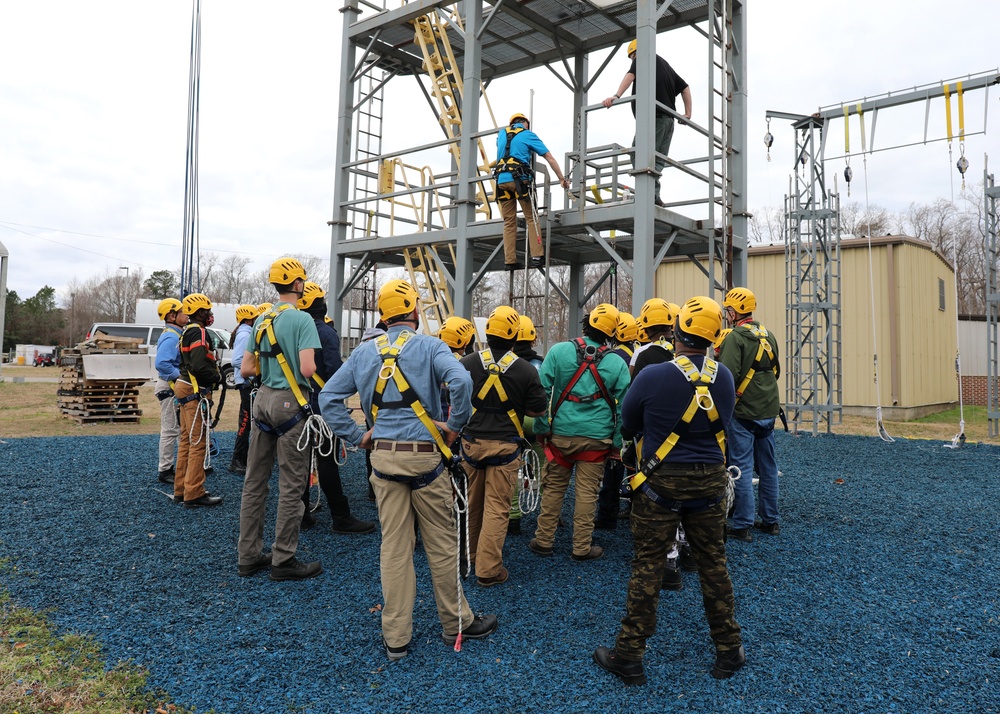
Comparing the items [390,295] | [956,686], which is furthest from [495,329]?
[956,686]

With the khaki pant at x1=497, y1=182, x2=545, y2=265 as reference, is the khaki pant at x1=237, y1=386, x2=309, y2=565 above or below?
below

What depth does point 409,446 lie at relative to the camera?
13.2 feet

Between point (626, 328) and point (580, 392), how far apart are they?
5.10 ft

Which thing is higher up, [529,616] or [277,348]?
[277,348]

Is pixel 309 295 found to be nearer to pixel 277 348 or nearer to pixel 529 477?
pixel 277 348

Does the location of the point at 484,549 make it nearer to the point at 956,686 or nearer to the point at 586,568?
the point at 586,568

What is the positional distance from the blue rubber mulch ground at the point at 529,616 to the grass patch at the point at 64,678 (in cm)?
12

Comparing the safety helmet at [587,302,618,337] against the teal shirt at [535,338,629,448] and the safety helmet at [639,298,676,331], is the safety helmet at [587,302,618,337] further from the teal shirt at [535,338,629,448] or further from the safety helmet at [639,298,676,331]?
the safety helmet at [639,298,676,331]

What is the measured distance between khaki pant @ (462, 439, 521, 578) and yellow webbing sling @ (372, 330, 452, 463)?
3.71ft

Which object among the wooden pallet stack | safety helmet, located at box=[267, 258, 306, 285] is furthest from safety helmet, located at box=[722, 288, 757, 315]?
the wooden pallet stack

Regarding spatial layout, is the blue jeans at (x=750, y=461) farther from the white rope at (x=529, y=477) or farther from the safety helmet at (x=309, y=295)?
the safety helmet at (x=309, y=295)

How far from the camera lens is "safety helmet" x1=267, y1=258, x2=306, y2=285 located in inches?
207

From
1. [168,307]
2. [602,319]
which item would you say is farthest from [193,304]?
[602,319]

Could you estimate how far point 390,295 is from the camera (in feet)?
14.0
